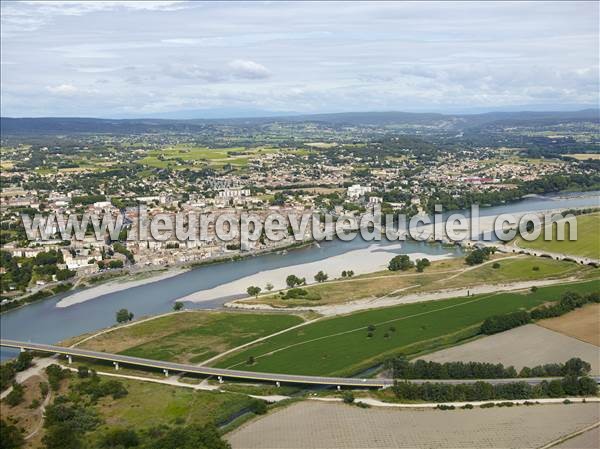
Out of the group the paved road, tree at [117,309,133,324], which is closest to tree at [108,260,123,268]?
tree at [117,309,133,324]

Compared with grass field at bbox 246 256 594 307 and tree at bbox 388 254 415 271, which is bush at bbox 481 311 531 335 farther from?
tree at bbox 388 254 415 271

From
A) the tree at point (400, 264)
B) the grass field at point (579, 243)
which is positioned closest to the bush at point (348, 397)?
the tree at point (400, 264)

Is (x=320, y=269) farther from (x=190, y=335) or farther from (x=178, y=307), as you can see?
(x=190, y=335)

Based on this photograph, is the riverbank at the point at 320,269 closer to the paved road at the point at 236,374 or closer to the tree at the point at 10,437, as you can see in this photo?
the paved road at the point at 236,374

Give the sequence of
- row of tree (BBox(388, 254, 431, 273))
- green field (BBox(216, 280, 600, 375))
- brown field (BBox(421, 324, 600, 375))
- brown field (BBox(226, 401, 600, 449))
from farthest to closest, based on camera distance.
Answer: row of tree (BBox(388, 254, 431, 273))
green field (BBox(216, 280, 600, 375))
brown field (BBox(421, 324, 600, 375))
brown field (BBox(226, 401, 600, 449))

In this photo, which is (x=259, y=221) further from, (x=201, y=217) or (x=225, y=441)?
(x=225, y=441)

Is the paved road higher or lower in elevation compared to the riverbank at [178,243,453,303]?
lower
